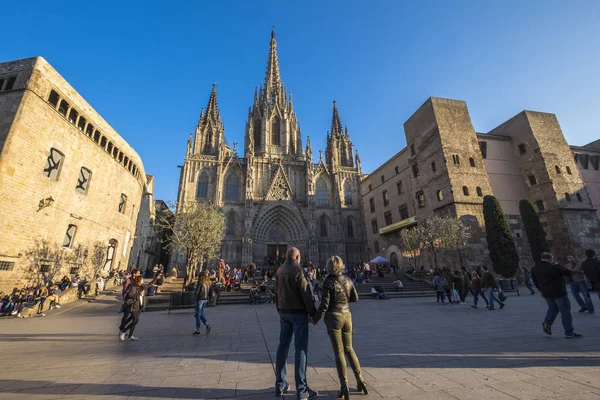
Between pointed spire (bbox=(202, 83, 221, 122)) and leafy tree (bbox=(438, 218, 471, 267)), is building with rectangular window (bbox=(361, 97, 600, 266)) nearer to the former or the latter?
leafy tree (bbox=(438, 218, 471, 267))

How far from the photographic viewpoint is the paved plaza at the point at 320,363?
296cm

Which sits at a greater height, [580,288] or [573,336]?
[580,288]

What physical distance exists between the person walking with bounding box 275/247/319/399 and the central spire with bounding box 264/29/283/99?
43.4 meters

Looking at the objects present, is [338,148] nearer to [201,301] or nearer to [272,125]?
[272,125]

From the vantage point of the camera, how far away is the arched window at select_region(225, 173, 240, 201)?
33.2 m

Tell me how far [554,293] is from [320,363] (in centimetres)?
488

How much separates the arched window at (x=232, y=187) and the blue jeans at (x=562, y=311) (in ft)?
102

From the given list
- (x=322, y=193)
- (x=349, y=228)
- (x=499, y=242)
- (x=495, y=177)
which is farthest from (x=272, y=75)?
(x=499, y=242)

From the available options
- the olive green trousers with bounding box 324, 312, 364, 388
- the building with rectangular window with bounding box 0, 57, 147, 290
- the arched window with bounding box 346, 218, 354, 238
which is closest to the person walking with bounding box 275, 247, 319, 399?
the olive green trousers with bounding box 324, 312, 364, 388

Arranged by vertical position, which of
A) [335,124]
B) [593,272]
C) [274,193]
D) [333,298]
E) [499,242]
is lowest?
[333,298]

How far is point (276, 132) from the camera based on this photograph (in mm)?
39969

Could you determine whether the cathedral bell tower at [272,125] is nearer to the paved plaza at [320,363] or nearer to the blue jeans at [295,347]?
the paved plaza at [320,363]

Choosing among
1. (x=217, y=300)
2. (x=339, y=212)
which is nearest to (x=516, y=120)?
(x=339, y=212)

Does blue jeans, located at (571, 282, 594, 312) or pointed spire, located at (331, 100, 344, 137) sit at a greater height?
pointed spire, located at (331, 100, 344, 137)
